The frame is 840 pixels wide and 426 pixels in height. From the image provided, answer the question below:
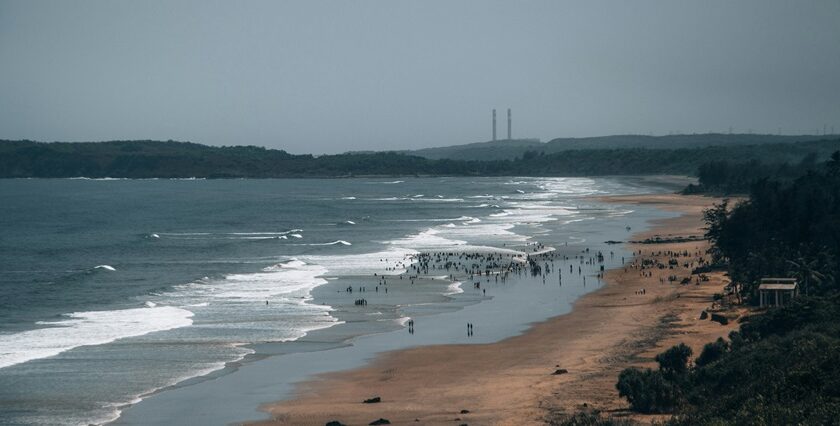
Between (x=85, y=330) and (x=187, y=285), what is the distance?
16606 mm

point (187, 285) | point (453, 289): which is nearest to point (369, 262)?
point (453, 289)

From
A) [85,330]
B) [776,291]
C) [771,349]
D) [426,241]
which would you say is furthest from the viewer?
[426,241]

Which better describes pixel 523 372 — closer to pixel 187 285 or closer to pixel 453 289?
pixel 453 289

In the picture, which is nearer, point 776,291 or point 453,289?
point 776,291

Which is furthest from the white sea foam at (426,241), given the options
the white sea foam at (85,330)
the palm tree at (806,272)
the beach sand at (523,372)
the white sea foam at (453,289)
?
the palm tree at (806,272)

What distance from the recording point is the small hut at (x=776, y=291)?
4638 cm

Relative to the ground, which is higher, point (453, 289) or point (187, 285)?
point (187, 285)

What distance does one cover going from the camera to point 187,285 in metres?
63.2

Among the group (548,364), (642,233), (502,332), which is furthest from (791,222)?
(642,233)

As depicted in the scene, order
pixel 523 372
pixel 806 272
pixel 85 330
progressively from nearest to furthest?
pixel 523 372 < pixel 85 330 < pixel 806 272

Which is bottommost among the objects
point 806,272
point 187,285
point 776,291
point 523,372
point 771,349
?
point 523,372

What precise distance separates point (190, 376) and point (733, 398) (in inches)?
804

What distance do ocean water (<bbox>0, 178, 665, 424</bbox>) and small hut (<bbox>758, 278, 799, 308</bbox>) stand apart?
51.9ft

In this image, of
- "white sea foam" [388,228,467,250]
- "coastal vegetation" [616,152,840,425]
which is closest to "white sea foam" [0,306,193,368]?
"coastal vegetation" [616,152,840,425]
